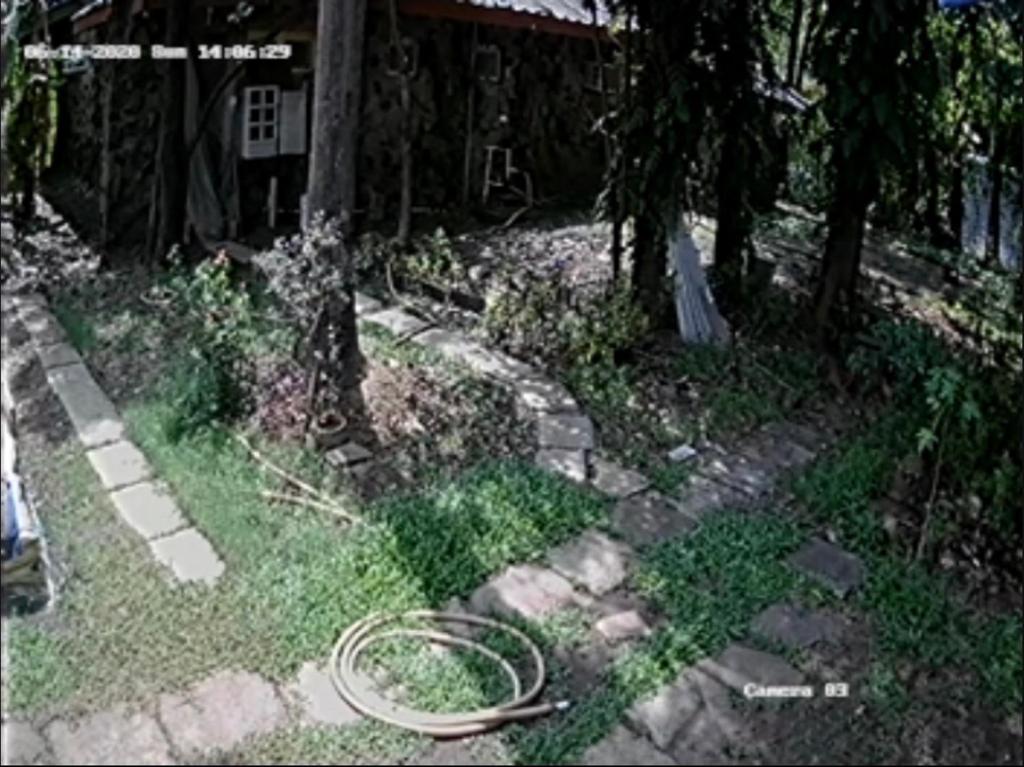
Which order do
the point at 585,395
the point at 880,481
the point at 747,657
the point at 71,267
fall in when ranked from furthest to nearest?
the point at 71,267, the point at 585,395, the point at 880,481, the point at 747,657

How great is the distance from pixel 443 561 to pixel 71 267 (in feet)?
15.3

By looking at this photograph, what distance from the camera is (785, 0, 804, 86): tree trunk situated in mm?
7515

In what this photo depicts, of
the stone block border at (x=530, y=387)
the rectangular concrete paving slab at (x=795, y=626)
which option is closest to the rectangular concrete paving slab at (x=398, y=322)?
the stone block border at (x=530, y=387)

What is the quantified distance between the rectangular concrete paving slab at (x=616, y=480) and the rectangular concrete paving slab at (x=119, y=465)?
203 centimetres

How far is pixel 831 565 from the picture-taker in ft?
14.3

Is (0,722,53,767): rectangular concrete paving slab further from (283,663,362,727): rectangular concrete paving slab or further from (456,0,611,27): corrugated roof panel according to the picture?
(456,0,611,27): corrugated roof panel

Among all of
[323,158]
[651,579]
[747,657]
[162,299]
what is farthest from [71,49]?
[747,657]

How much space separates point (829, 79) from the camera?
19.8 feet

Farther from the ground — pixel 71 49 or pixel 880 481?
pixel 71 49

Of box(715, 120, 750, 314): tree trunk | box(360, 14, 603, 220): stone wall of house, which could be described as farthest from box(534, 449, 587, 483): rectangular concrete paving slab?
box(360, 14, 603, 220): stone wall of house

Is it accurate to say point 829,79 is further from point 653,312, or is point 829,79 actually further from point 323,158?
point 323,158

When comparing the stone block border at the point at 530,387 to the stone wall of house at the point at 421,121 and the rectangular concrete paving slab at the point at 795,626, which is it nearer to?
the rectangular concrete paving slab at the point at 795,626

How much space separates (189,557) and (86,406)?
1636 mm

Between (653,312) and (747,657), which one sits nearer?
(747,657)
